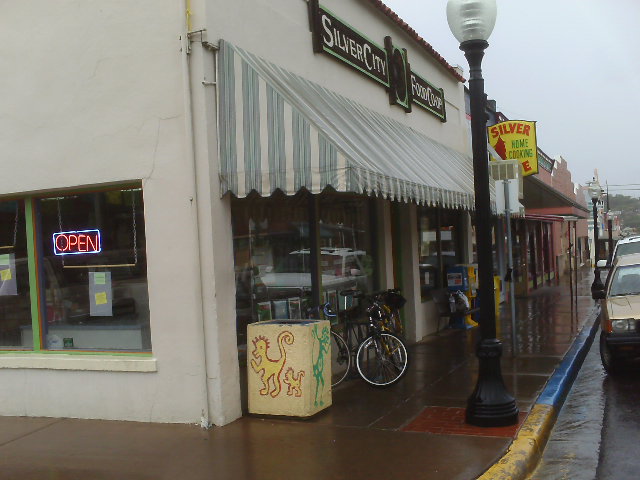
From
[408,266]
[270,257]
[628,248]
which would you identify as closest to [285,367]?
[270,257]

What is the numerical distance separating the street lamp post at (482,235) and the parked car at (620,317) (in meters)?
2.88

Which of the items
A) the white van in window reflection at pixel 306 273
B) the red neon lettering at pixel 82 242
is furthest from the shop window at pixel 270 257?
the red neon lettering at pixel 82 242

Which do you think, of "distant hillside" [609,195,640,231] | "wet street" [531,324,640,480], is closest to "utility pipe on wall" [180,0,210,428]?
"wet street" [531,324,640,480]

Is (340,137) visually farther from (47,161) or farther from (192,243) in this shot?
(47,161)

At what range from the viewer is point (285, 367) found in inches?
278

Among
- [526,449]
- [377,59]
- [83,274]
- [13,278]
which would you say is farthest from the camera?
[377,59]

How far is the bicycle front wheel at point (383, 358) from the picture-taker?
27.9 feet

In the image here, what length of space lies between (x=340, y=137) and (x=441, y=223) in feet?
25.4

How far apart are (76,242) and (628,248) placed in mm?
12156

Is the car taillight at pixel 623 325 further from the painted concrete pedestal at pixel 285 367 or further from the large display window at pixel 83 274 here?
the large display window at pixel 83 274

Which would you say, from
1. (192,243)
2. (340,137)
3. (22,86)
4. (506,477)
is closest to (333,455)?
(506,477)

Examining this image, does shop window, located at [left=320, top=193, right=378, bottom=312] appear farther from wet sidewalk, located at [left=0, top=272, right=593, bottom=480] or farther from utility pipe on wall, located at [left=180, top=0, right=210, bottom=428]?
utility pipe on wall, located at [left=180, top=0, right=210, bottom=428]

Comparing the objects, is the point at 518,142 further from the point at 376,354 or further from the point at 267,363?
the point at 267,363

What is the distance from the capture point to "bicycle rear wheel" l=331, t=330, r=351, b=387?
8.70 m
